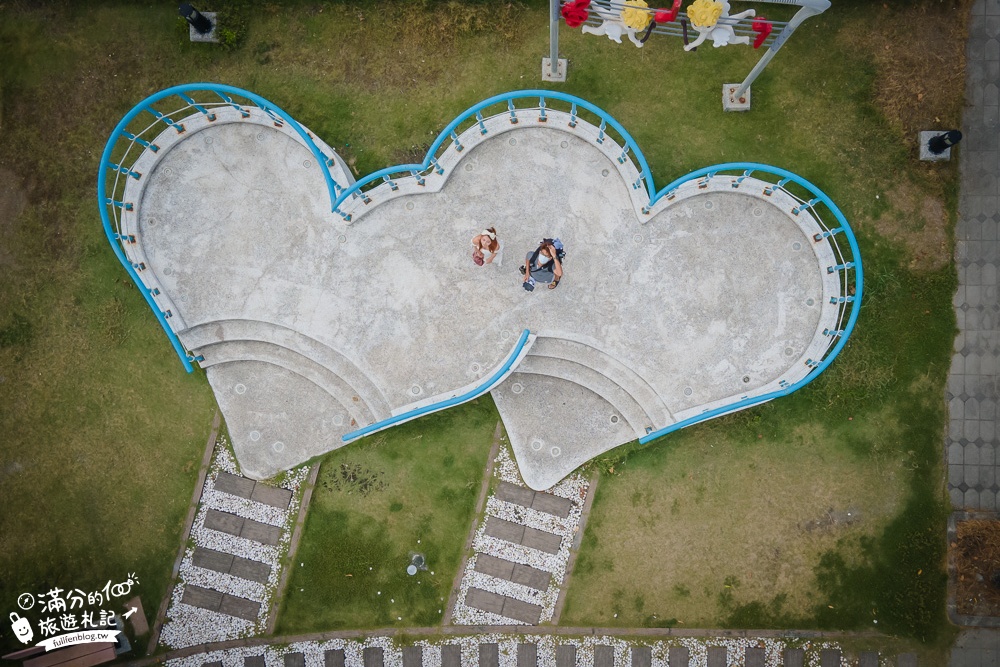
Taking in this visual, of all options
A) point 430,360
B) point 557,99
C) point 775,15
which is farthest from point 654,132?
point 430,360

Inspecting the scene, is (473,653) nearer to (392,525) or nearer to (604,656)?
(604,656)

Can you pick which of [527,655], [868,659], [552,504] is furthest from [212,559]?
[868,659]

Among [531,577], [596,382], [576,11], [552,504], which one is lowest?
[531,577]

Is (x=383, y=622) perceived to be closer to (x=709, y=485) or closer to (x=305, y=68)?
(x=709, y=485)

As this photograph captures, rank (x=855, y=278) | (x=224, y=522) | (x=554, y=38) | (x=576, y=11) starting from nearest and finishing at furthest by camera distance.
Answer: (x=576, y=11)
(x=554, y=38)
(x=855, y=278)
(x=224, y=522)

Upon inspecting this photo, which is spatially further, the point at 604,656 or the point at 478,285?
the point at 604,656

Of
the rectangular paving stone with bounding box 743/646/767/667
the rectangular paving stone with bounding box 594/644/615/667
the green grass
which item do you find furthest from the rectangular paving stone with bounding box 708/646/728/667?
the green grass

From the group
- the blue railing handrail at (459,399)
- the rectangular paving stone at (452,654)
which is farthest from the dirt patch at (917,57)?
the rectangular paving stone at (452,654)
